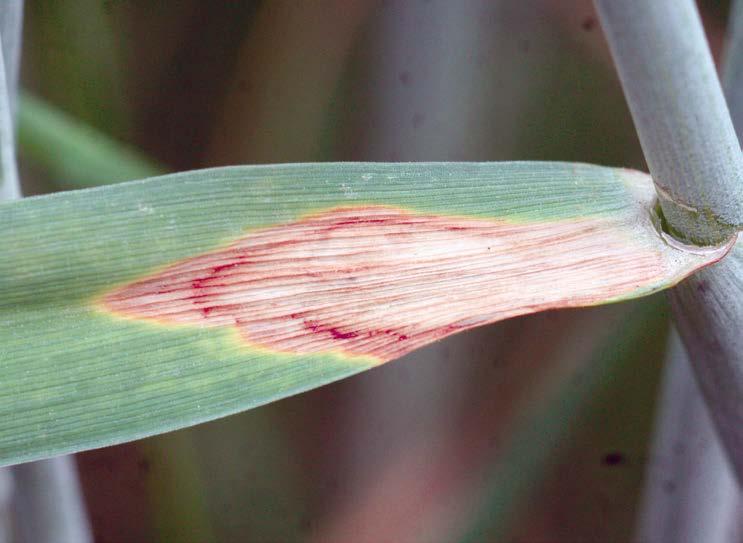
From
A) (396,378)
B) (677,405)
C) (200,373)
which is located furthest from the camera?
(396,378)

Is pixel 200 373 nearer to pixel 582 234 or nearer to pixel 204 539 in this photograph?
pixel 582 234

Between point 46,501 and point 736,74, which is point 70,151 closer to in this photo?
point 46,501

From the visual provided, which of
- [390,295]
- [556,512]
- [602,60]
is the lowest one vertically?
[556,512]

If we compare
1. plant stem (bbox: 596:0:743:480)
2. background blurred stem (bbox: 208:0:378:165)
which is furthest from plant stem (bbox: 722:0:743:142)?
background blurred stem (bbox: 208:0:378:165)

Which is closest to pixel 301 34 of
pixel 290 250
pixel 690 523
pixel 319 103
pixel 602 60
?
pixel 319 103

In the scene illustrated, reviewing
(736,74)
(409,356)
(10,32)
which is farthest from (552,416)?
(10,32)

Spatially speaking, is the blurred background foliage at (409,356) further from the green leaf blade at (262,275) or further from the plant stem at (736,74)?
the green leaf blade at (262,275)

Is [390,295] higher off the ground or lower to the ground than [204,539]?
higher

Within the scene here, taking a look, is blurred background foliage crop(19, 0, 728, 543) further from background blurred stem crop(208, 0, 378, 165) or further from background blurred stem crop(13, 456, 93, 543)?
background blurred stem crop(13, 456, 93, 543)
